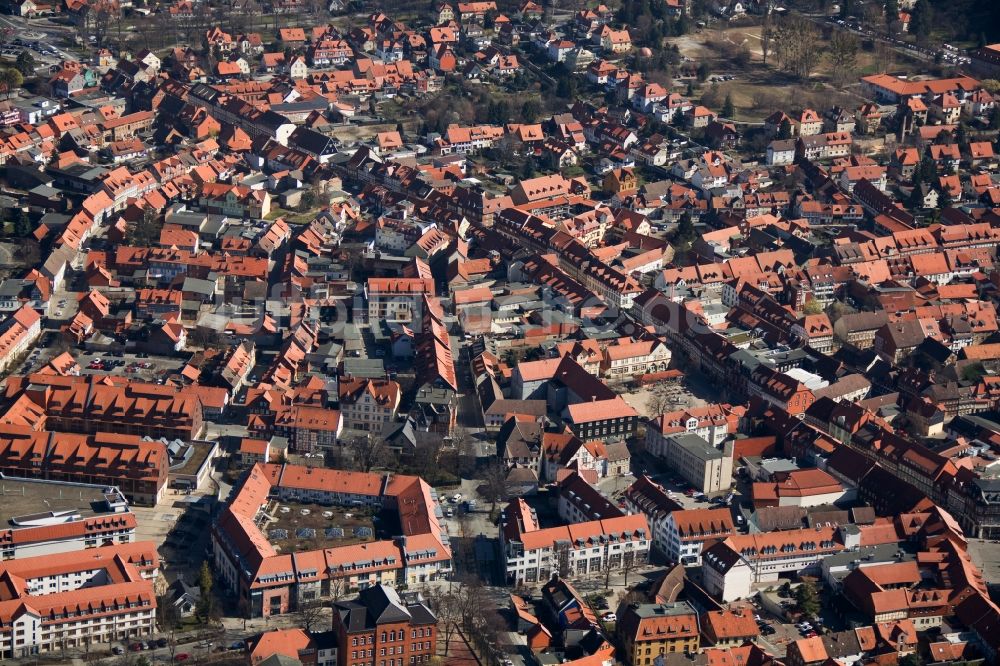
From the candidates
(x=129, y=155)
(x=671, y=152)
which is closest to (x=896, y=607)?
(x=671, y=152)

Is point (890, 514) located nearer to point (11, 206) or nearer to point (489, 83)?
point (11, 206)

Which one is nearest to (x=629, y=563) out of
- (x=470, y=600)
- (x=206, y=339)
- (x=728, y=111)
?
(x=470, y=600)

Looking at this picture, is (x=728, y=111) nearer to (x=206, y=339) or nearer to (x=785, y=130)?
(x=785, y=130)

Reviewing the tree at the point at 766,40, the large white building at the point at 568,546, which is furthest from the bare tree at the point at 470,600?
the tree at the point at 766,40

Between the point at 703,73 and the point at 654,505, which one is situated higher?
the point at 654,505

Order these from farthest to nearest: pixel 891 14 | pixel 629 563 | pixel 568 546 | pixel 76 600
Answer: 1. pixel 891 14
2. pixel 629 563
3. pixel 568 546
4. pixel 76 600

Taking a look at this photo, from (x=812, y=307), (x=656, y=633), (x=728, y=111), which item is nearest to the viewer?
(x=656, y=633)
